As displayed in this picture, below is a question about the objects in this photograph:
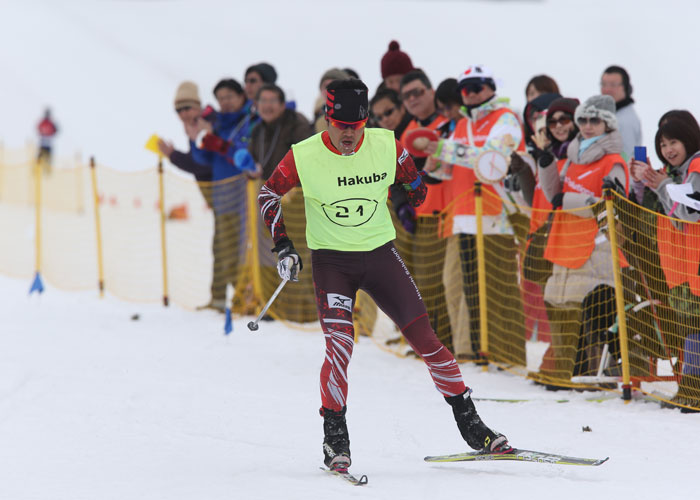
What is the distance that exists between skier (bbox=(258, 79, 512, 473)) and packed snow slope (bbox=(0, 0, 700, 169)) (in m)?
22.2

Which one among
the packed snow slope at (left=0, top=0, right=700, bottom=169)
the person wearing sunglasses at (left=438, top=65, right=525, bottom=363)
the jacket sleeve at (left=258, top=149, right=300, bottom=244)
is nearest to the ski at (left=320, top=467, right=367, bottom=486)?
the jacket sleeve at (left=258, top=149, right=300, bottom=244)

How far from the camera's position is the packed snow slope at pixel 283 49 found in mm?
36062

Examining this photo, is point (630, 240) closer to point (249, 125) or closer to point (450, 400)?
point (450, 400)

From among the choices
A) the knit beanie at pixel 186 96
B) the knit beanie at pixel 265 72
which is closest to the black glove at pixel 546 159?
the knit beanie at pixel 265 72

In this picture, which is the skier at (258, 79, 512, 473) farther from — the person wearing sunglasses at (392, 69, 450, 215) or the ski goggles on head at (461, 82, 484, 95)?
the person wearing sunglasses at (392, 69, 450, 215)

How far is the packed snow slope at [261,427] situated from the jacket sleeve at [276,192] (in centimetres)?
134

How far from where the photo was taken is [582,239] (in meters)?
7.35

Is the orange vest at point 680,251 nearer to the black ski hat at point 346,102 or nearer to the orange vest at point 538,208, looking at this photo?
→ the orange vest at point 538,208

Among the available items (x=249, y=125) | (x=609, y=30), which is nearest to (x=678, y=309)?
(x=249, y=125)

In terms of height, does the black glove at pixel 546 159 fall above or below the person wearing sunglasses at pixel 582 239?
above

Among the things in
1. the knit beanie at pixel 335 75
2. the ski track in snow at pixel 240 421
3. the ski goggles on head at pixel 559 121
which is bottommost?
the ski track in snow at pixel 240 421

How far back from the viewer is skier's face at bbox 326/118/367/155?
5395mm

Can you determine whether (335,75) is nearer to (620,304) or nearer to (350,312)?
(620,304)

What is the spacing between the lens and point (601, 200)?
699cm
